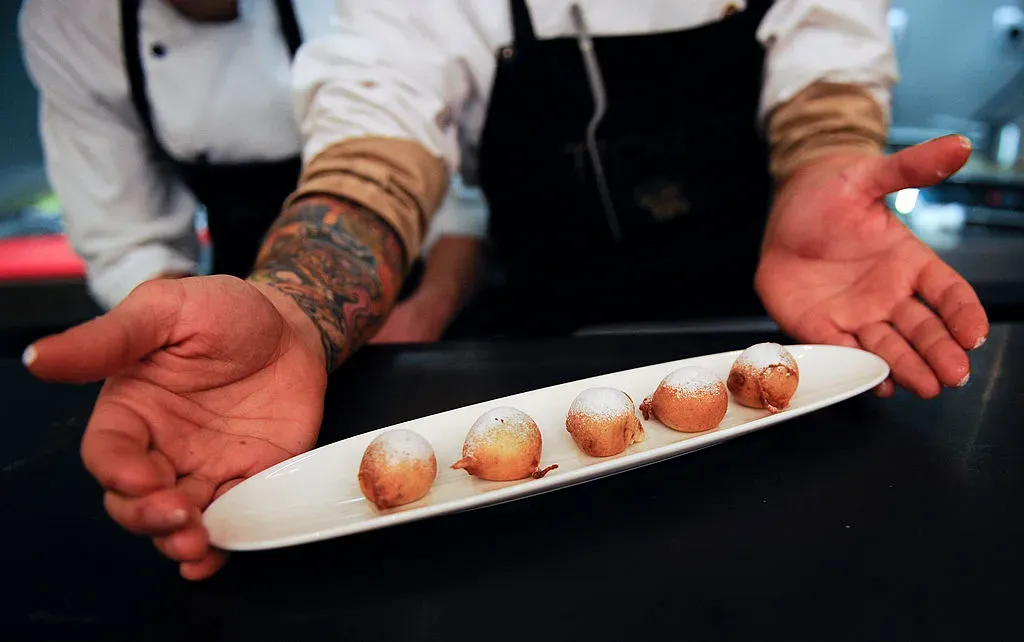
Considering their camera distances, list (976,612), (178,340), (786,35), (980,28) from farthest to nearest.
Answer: (980,28) → (786,35) → (178,340) → (976,612)

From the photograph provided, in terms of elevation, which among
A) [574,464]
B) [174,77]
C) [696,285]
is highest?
[174,77]

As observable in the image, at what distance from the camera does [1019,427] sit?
2.15ft

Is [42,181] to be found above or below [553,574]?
below

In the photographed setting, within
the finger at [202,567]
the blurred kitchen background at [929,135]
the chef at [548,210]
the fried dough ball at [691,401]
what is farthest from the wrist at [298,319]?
the blurred kitchen background at [929,135]

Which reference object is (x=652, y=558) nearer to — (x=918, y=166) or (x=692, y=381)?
(x=692, y=381)

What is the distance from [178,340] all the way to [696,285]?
987 mm

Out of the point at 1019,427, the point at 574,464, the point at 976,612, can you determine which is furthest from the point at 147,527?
the point at 1019,427

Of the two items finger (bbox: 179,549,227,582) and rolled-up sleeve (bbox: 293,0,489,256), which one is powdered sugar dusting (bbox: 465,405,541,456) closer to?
finger (bbox: 179,549,227,582)

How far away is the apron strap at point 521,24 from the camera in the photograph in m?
1.09

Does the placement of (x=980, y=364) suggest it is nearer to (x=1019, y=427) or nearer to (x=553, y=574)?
(x=1019, y=427)

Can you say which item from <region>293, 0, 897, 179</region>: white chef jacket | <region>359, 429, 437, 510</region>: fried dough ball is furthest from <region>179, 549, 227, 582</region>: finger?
<region>293, 0, 897, 179</region>: white chef jacket

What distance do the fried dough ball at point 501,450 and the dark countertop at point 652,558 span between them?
0.10 feet

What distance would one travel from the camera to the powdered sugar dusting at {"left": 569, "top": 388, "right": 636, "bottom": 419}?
61cm

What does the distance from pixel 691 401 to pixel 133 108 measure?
1202 millimetres
